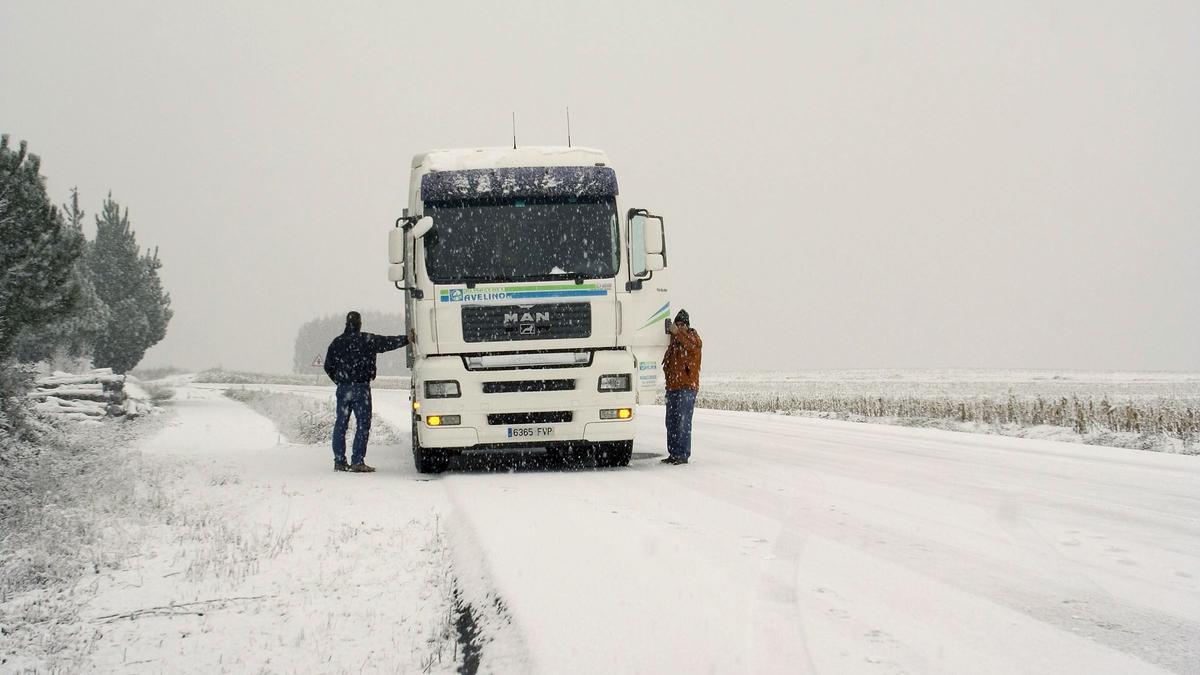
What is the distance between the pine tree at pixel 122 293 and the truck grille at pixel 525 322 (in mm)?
39131

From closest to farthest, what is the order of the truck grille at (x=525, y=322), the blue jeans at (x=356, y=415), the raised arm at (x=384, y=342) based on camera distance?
the truck grille at (x=525, y=322) → the blue jeans at (x=356, y=415) → the raised arm at (x=384, y=342)

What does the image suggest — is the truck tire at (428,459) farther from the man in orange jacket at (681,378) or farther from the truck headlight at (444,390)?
the man in orange jacket at (681,378)

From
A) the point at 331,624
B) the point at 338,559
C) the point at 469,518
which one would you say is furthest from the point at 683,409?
the point at 331,624

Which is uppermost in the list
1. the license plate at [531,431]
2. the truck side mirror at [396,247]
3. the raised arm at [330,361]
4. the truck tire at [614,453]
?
the truck side mirror at [396,247]

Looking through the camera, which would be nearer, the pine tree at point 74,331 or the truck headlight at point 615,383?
the truck headlight at point 615,383

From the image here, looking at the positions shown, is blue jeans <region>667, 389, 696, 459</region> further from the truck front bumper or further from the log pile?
the log pile

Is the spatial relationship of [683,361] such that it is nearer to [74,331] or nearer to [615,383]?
[615,383]

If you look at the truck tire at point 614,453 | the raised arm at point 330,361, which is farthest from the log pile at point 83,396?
the truck tire at point 614,453

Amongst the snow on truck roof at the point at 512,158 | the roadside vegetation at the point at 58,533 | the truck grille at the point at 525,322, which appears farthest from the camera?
the snow on truck roof at the point at 512,158

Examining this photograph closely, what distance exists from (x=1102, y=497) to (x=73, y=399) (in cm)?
2315

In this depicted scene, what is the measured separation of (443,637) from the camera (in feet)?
14.4

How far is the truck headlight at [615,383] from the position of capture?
10641 mm

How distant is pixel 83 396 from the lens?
2411cm

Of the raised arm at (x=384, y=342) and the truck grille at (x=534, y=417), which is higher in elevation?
the raised arm at (x=384, y=342)
